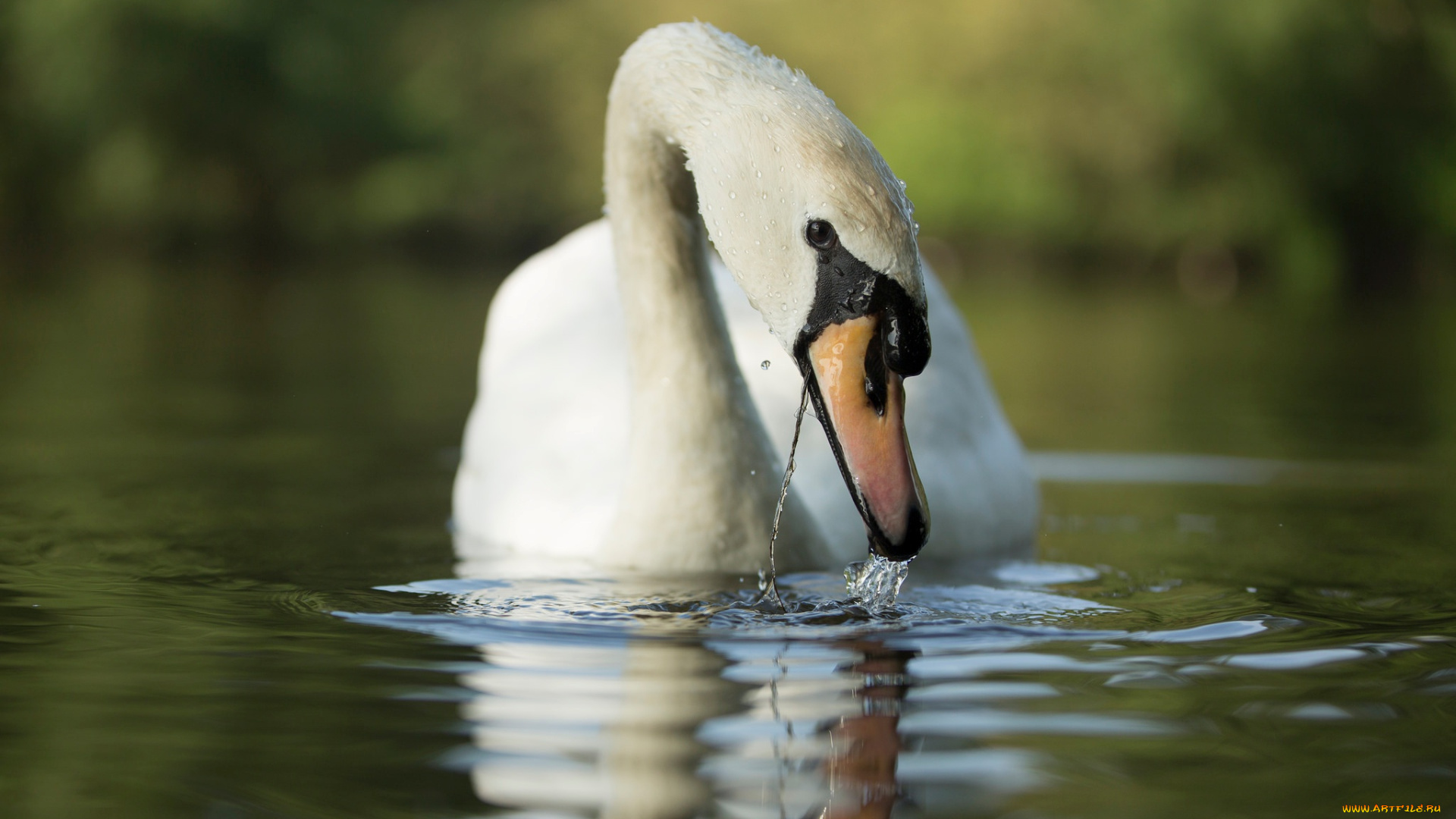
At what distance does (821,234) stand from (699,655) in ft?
2.52

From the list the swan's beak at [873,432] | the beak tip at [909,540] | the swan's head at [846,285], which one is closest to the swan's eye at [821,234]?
the swan's head at [846,285]

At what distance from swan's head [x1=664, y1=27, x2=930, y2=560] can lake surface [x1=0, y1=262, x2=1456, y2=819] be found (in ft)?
1.09

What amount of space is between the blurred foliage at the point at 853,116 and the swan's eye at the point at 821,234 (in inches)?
799

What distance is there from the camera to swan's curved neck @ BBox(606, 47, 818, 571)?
3.99m

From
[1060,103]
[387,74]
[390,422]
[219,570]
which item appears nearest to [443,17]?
[387,74]

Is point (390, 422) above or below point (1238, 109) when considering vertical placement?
below

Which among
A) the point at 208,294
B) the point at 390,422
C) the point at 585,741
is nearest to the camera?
the point at 585,741

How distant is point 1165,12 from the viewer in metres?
23.4

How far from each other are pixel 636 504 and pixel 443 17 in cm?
4336

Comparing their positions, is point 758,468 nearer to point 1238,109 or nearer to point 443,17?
point 1238,109

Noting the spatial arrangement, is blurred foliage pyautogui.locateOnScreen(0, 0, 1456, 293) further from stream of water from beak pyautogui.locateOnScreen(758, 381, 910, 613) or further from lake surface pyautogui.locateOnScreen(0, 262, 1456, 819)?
stream of water from beak pyautogui.locateOnScreen(758, 381, 910, 613)

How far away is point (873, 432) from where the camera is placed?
313 centimetres

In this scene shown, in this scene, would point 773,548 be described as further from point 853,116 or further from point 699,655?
point 853,116

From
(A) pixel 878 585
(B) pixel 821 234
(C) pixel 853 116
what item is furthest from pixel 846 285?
(C) pixel 853 116
